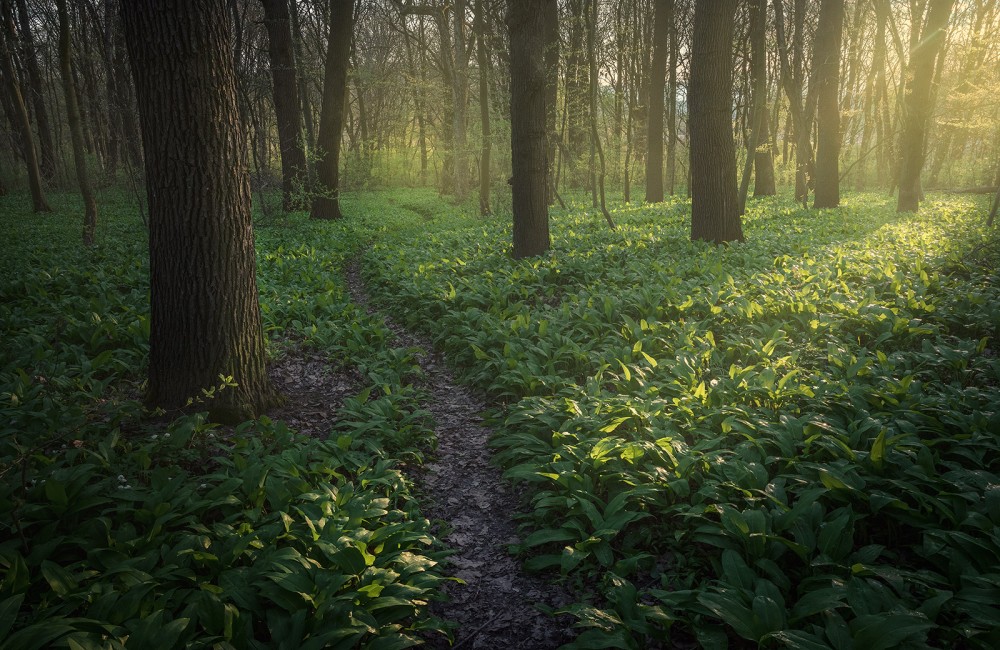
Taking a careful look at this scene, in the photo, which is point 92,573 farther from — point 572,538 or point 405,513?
point 572,538

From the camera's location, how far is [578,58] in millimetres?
21797

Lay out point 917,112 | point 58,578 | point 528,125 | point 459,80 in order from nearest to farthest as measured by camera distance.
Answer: point 58,578, point 528,125, point 917,112, point 459,80

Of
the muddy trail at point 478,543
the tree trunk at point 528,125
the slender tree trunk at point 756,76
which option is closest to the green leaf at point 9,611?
the muddy trail at point 478,543

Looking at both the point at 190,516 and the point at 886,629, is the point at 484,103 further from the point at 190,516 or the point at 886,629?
the point at 886,629

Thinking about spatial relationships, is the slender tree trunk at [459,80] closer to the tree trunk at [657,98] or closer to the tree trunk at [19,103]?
the tree trunk at [657,98]

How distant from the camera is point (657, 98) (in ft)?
58.1

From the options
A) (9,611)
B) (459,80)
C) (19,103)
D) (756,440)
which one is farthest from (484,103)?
(9,611)

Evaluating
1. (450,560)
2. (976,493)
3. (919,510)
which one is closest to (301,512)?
(450,560)

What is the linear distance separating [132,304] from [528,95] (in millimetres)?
6597

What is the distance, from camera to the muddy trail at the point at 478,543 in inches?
105

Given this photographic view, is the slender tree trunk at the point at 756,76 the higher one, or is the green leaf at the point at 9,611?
the slender tree trunk at the point at 756,76

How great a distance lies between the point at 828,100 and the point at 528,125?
463 inches

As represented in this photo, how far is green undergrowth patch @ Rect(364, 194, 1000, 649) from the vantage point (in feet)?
7.86

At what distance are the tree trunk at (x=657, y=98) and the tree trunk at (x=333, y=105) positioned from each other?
9.83 metres
